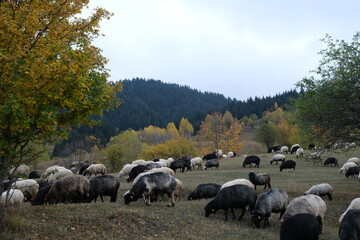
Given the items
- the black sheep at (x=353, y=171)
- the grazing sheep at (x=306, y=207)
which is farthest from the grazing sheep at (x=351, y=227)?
the black sheep at (x=353, y=171)


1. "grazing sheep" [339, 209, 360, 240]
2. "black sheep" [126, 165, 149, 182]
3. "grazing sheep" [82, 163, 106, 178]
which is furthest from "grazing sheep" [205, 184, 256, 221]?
"grazing sheep" [82, 163, 106, 178]

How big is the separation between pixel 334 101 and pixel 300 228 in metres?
11.9

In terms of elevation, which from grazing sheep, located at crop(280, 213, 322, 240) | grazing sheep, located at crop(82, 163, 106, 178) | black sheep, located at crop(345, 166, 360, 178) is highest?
grazing sheep, located at crop(82, 163, 106, 178)

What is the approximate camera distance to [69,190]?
15.7 meters

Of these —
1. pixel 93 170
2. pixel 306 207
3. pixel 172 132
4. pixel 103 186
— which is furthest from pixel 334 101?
pixel 172 132

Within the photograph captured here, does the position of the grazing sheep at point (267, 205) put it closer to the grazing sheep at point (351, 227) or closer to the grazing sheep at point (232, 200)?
the grazing sheep at point (232, 200)

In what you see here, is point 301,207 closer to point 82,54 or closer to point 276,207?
point 276,207

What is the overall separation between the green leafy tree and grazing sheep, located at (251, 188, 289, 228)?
309 inches

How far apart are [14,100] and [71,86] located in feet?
5.11

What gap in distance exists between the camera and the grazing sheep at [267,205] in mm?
13906

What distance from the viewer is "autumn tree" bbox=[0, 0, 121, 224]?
25.3ft

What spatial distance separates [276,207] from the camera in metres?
14.6

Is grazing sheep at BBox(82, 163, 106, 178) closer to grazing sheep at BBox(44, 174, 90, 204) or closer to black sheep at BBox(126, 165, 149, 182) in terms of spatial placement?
black sheep at BBox(126, 165, 149, 182)

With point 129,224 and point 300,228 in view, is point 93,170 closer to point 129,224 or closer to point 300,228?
point 129,224
